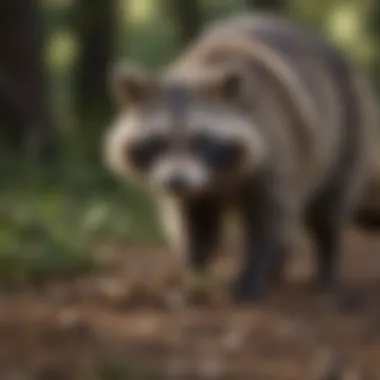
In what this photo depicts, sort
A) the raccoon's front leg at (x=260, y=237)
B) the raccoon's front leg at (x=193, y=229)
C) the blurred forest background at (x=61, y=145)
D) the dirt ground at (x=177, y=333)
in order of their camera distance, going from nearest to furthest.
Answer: the dirt ground at (x=177, y=333) < the raccoon's front leg at (x=260, y=237) < the blurred forest background at (x=61, y=145) < the raccoon's front leg at (x=193, y=229)

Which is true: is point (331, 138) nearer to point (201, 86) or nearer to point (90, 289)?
point (201, 86)

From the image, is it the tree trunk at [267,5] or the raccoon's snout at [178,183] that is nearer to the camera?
the raccoon's snout at [178,183]

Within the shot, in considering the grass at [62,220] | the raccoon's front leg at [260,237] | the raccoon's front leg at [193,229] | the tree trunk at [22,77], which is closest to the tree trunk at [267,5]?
the tree trunk at [22,77]

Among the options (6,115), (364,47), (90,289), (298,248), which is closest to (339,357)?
(90,289)

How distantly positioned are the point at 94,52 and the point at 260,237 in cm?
763

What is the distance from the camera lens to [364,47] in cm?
1953

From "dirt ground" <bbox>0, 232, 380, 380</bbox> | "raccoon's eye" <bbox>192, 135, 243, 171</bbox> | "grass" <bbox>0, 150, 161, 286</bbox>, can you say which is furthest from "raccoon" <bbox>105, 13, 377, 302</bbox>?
"grass" <bbox>0, 150, 161, 286</bbox>

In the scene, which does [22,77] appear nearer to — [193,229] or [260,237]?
[193,229]

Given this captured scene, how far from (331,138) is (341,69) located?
0.50 metres

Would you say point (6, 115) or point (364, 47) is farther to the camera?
point (364, 47)

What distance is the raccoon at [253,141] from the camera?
19.8ft

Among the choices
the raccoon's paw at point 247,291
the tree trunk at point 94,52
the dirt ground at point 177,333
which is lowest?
the dirt ground at point 177,333

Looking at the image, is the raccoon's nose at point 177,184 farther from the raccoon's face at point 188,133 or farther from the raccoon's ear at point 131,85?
the raccoon's ear at point 131,85

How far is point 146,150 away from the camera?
6078 millimetres
